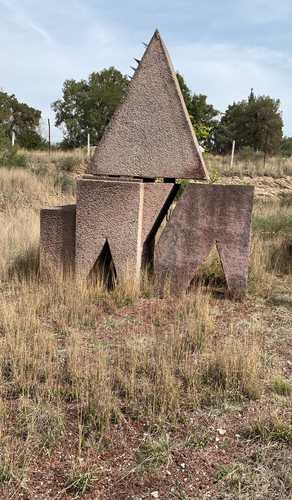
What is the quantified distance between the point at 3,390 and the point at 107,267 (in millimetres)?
2545

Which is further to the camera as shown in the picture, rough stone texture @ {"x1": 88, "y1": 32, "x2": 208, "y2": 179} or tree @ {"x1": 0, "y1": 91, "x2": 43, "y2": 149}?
tree @ {"x1": 0, "y1": 91, "x2": 43, "y2": 149}

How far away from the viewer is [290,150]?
38.5 metres

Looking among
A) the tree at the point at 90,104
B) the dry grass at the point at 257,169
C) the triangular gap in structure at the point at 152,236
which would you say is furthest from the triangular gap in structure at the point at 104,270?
the tree at the point at 90,104

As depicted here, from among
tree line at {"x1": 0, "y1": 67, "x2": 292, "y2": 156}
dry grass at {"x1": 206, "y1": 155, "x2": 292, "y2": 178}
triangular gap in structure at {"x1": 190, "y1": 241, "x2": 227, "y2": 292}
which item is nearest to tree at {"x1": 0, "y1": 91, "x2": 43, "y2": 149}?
tree line at {"x1": 0, "y1": 67, "x2": 292, "y2": 156}

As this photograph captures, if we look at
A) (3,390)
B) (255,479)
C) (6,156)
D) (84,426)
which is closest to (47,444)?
(84,426)

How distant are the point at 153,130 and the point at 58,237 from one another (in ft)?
5.08

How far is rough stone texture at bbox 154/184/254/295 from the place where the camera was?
4488 millimetres

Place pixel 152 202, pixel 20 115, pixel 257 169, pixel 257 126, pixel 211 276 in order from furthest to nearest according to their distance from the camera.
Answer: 1. pixel 20 115
2. pixel 257 126
3. pixel 257 169
4. pixel 211 276
5. pixel 152 202

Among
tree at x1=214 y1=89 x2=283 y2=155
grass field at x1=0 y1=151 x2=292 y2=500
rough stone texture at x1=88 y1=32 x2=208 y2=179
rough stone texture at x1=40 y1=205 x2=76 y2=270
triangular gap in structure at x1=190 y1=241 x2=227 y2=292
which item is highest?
tree at x1=214 y1=89 x2=283 y2=155

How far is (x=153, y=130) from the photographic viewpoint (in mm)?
4680

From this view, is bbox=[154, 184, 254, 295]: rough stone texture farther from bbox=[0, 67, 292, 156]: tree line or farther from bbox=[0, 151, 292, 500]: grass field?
bbox=[0, 67, 292, 156]: tree line

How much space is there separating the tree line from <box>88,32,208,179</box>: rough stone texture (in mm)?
24993

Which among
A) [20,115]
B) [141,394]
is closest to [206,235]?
[141,394]

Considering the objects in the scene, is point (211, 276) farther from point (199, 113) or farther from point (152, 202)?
point (199, 113)
